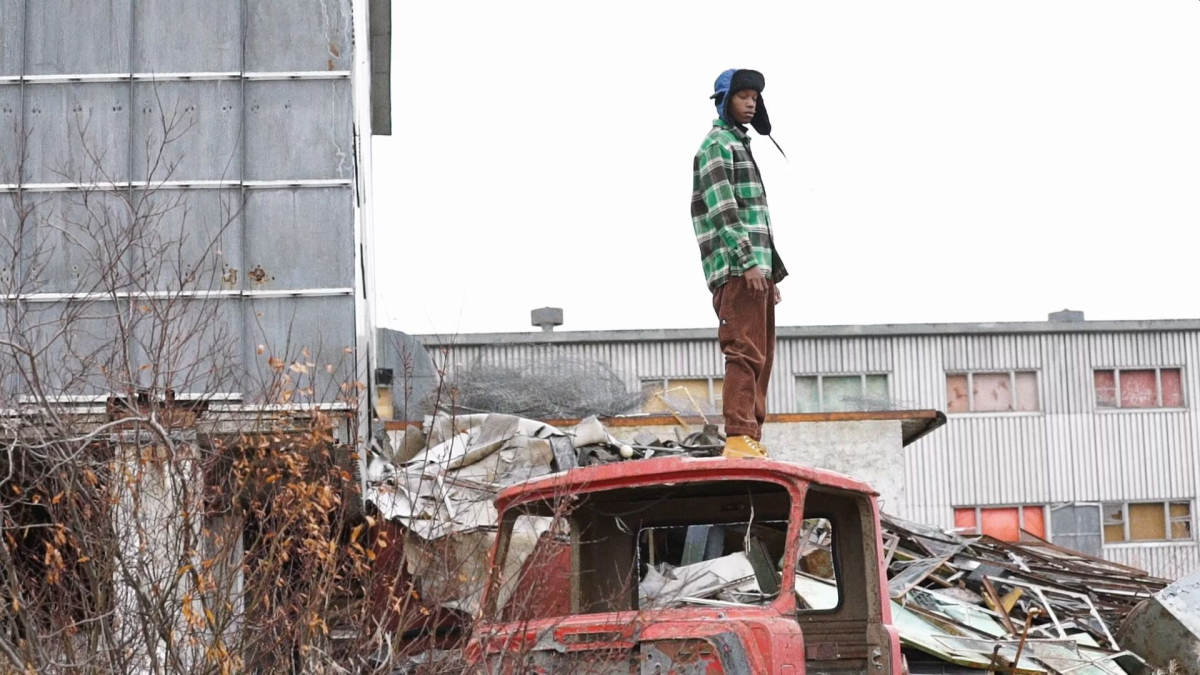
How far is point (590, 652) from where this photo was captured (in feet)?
22.5

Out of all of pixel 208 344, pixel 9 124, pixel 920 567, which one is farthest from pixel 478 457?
pixel 9 124

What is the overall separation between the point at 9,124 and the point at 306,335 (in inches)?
122

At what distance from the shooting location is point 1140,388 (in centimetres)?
3108

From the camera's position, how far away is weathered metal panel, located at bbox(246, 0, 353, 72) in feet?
43.5

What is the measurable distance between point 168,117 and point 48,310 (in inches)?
75.8

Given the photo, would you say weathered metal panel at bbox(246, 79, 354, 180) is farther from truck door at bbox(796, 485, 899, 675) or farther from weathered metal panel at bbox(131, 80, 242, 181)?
truck door at bbox(796, 485, 899, 675)

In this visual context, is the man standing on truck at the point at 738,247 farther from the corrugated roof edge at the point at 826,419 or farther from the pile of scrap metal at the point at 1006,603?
the corrugated roof edge at the point at 826,419

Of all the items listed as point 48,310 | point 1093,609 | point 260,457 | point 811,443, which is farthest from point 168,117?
point 1093,609

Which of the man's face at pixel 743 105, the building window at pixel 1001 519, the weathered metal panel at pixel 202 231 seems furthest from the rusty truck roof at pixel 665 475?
the building window at pixel 1001 519

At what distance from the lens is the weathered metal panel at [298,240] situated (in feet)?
42.8

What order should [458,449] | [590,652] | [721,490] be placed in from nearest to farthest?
1. [590,652]
2. [721,490]
3. [458,449]

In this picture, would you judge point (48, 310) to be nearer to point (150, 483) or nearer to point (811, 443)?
point (150, 483)

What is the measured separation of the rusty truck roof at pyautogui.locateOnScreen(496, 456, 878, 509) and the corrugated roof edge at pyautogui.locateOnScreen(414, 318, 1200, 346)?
72.2 feet

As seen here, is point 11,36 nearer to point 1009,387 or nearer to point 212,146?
point 212,146
